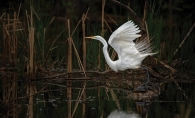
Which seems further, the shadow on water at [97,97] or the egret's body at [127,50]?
the egret's body at [127,50]

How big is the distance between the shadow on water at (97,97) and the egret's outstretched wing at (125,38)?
22.6 inches

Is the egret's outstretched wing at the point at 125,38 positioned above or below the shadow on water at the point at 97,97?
above

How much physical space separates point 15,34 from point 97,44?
1.43 meters

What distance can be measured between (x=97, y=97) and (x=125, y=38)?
936 mm

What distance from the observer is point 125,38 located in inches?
309

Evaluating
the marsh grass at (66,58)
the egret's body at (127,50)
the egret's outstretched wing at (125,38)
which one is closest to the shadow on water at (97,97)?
the marsh grass at (66,58)

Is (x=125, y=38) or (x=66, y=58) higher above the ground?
(x=125, y=38)

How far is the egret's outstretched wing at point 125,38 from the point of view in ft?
25.2

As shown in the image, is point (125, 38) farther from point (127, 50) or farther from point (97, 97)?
point (97, 97)

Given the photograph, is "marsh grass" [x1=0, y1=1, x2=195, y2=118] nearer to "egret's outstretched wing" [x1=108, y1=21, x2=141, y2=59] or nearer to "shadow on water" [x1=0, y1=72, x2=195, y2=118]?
"shadow on water" [x1=0, y1=72, x2=195, y2=118]

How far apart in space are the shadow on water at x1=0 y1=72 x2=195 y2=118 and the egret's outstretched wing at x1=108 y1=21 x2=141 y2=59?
57cm

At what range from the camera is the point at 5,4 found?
53.9 feet

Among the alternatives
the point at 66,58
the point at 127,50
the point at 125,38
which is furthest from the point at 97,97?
the point at 66,58

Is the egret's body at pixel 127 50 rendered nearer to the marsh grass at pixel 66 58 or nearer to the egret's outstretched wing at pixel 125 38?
the egret's outstretched wing at pixel 125 38
